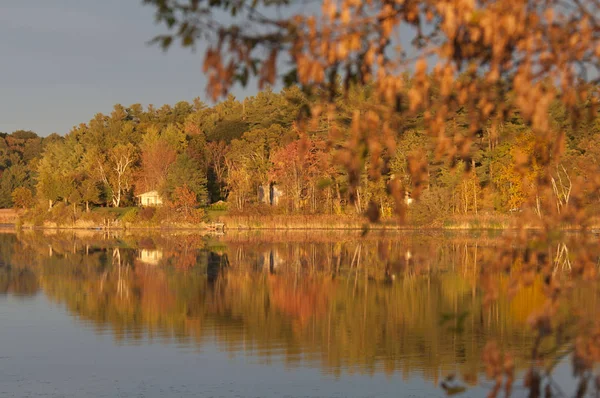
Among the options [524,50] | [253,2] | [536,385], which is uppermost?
[253,2]

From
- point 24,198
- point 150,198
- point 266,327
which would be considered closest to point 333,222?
point 150,198

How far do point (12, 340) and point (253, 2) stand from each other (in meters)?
11.7

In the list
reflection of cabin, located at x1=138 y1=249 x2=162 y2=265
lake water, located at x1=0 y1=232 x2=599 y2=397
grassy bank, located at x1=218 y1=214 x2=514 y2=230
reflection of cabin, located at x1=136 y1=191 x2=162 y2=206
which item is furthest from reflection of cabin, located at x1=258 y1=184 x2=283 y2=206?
lake water, located at x1=0 y1=232 x2=599 y2=397

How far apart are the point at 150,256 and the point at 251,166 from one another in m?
31.5

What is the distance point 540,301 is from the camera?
60.0ft

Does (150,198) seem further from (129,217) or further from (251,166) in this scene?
(251,166)

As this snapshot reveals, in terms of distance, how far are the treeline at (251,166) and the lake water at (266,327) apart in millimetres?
16578

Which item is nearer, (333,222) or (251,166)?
(333,222)

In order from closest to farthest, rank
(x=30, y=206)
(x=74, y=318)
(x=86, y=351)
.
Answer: (x=86, y=351) < (x=74, y=318) < (x=30, y=206)

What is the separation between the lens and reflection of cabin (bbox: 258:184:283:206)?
6247cm

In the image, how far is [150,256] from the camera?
3225 centimetres

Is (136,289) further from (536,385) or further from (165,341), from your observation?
(536,385)

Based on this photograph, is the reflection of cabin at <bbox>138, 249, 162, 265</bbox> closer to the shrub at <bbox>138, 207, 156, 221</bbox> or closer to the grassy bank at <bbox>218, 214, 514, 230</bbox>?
the grassy bank at <bbox>218, 214, 514, 230</bbox>

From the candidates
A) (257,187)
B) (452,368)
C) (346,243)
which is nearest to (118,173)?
(257,187)
